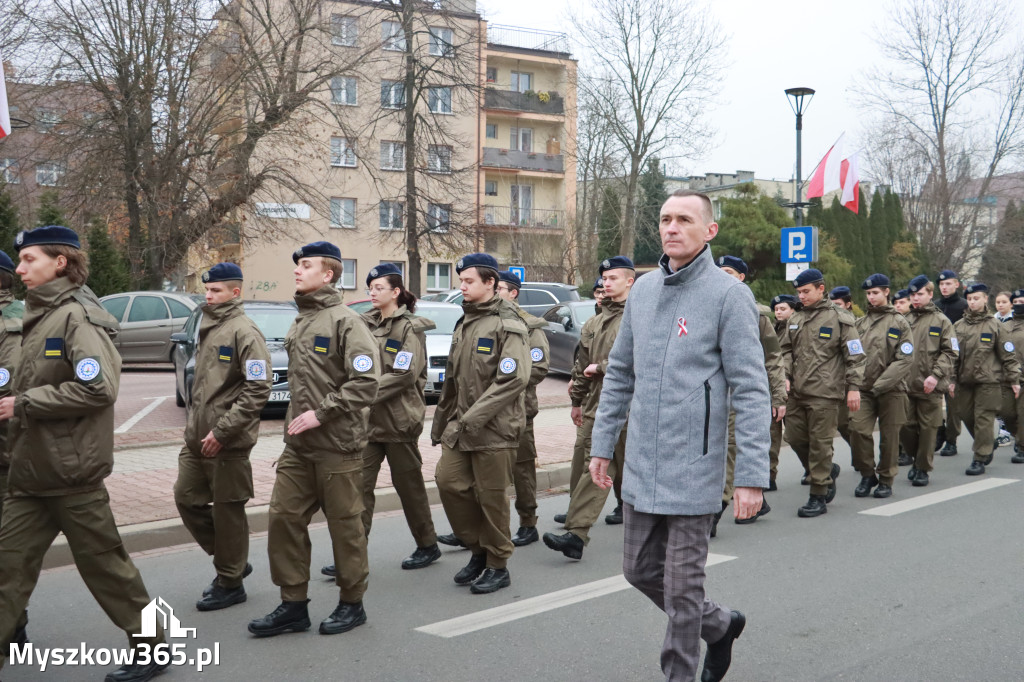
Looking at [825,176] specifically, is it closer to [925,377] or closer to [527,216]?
[925,377]

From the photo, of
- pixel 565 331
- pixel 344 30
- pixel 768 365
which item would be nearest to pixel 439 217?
pixel 344 30

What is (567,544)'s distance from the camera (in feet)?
21.6

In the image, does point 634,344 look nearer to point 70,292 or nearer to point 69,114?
point 70,292

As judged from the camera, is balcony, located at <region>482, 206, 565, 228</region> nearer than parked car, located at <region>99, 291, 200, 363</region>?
No

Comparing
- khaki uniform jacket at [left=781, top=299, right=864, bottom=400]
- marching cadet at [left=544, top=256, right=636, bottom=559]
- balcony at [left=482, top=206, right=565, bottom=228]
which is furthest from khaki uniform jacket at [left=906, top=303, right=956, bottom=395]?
balcony at [left=482, top=206, right=565, bottom=228]

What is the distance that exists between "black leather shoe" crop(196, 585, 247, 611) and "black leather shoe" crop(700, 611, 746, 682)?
2.81m

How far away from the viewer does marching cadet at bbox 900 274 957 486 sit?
32.9 ft

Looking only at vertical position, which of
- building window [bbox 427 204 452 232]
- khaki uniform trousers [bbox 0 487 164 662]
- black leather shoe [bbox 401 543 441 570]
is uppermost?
building window [bbox 427 204 452 232]

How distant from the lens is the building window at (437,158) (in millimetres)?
28056

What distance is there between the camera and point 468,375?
19.9ft

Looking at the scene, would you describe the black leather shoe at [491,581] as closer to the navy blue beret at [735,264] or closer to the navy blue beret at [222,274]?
the navy blue beret at [222,274]

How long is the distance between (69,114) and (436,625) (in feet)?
80.7

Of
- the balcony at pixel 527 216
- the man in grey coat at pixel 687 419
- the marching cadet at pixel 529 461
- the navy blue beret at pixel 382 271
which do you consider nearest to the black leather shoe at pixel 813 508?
the marching cadet at pixel 529 461

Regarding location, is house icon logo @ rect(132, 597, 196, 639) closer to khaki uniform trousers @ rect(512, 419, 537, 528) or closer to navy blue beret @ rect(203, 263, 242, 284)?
navy blue beret @ rect(203, 263, 242, 284)
